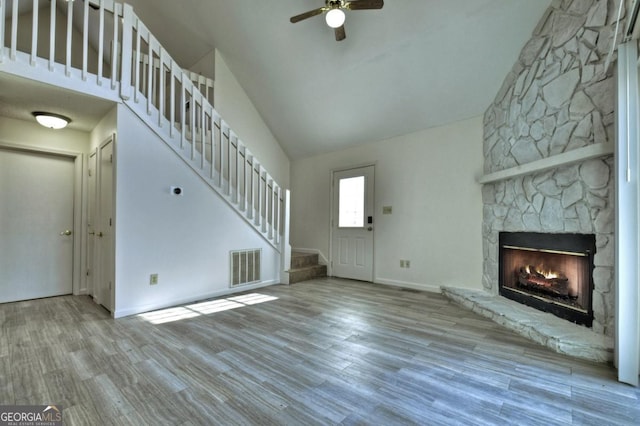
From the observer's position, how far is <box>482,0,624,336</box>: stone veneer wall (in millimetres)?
2443

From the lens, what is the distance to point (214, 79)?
5.15 meters

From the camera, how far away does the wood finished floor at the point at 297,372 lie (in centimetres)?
162

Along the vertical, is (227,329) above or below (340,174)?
below

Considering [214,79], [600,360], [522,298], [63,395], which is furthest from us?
[214,79]

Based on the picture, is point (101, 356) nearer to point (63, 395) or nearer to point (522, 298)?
point (63, 395)

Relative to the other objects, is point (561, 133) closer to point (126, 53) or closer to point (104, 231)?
point (126, 53)

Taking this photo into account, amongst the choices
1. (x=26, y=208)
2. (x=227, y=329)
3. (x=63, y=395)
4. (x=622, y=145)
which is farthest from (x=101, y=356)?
(x=622, y=145)

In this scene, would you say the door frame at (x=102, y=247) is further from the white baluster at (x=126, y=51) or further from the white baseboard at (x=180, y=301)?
the white baluster at (x=126, y=51)

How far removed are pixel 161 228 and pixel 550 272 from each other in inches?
183

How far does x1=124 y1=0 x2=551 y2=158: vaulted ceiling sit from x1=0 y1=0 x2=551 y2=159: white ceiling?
0.04ft

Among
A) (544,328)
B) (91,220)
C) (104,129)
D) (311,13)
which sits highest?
(311,13)

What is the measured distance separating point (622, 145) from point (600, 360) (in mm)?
1701

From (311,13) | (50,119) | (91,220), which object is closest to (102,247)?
(91,220)

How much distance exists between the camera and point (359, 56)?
163 inches
